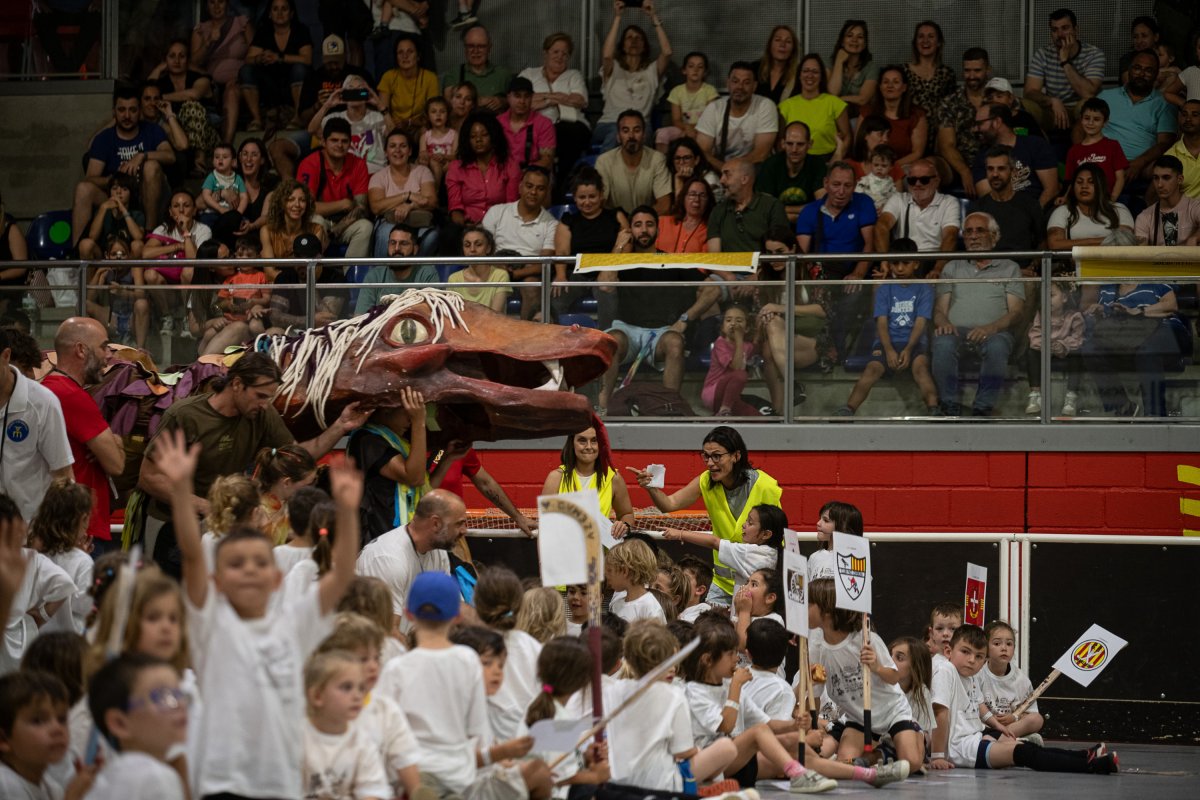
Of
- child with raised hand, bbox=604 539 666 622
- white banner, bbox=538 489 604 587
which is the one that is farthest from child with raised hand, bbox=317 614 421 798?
child with raised hand, bbox=604 539 666 622

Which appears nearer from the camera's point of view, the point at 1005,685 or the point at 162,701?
the point at 162,701

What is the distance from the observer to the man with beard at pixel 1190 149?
13234 millimetres

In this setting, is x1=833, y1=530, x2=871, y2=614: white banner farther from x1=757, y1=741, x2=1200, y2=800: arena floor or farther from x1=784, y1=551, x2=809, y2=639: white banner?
x1=757, y1=741, x2=1200, y2=800: arena floor

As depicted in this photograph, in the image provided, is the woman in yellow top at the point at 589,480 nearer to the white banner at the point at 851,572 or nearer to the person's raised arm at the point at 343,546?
the white banner at the point at 851,572

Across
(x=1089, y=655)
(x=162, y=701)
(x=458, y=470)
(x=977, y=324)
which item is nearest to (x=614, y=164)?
(x=977, y=324)

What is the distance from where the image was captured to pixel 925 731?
9773 millimetres

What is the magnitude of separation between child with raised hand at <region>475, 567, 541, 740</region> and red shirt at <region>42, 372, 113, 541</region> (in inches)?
80.4

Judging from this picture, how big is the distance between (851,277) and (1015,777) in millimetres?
3796

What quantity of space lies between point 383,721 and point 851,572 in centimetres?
396

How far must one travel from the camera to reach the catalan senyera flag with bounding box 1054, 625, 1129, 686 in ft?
33.1

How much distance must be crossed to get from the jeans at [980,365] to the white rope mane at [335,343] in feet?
14.2

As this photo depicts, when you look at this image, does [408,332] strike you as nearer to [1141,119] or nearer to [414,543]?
[414,543]

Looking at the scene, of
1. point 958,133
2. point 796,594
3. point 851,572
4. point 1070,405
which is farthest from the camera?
point 958,133

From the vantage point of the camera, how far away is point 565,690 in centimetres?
646
